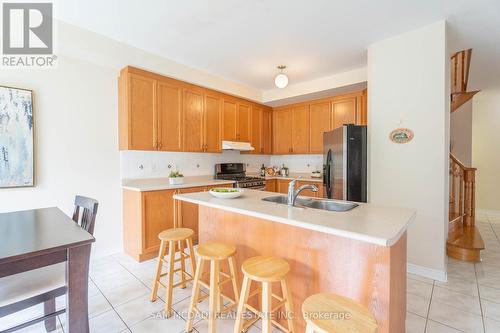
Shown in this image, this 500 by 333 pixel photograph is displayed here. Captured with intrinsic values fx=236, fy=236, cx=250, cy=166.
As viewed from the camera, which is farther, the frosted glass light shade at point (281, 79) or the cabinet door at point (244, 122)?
the cabinet door at point (244, 122)

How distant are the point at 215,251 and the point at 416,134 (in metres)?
2.39

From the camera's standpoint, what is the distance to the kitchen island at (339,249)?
1.23 metres

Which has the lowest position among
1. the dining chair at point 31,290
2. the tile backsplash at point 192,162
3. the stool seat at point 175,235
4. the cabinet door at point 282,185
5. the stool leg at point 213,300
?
the stool leg at point 213,300

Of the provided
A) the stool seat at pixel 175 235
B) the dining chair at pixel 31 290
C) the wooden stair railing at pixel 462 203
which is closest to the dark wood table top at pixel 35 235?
the dining chair at pixel 31 290

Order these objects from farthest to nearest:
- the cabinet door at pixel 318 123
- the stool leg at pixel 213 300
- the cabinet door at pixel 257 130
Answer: the cabinet door at pixel 257 130
the cabinet door at pixel 318 123
the stool leg at pixel 213 300

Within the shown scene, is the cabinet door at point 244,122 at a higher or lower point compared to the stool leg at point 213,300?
higher

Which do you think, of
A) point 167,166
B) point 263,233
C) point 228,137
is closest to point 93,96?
point 167,166

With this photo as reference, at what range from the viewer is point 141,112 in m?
3.12

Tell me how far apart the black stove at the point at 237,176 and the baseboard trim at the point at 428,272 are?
8.02 feet

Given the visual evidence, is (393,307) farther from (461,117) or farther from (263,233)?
(461,117)

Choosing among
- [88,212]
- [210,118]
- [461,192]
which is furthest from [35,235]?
[461,192]

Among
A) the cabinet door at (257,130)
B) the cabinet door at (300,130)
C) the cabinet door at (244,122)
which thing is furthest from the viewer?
the cabinet door at (257,130)

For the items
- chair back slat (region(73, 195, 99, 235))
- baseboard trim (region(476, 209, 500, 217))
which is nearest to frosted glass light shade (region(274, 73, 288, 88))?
chair back slat (region(73, 195, 99, 235))

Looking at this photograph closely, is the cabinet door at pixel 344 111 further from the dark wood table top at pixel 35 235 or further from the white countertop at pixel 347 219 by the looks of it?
the dark wood table top at pixel 35 235
